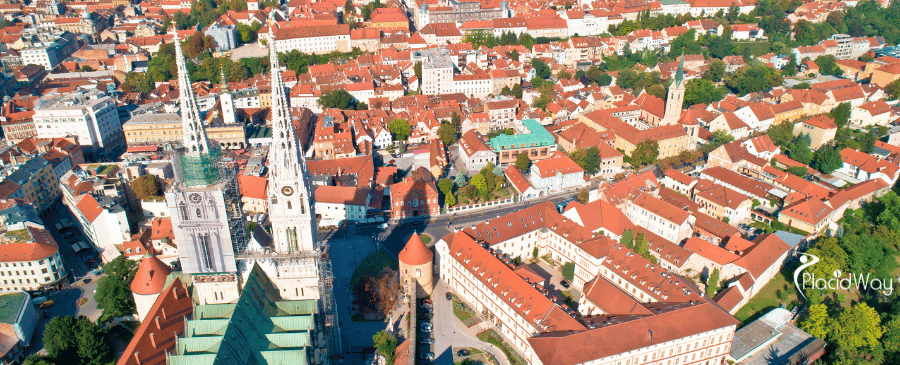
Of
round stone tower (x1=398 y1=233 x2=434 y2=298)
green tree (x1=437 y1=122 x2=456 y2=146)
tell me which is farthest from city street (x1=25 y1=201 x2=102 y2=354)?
green tree (x1=437 y1=122 x2=456 y2=146)

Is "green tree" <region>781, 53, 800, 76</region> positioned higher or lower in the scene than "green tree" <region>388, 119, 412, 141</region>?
higher

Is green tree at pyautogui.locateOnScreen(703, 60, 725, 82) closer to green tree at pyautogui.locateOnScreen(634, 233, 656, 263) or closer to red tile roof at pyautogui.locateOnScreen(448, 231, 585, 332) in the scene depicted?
green tree at pyautogui.locateOnScreen(634, 233, 656, 263)

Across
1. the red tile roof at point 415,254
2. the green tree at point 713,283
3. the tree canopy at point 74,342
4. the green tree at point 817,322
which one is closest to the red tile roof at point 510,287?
the red tile roof at point 415,254

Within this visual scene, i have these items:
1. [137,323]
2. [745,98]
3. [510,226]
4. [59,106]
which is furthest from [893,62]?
[59,106]

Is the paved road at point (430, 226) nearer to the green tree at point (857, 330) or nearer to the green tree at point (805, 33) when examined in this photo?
the green tree at point (857, 330)

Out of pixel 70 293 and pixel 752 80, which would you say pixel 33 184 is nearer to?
pixel 70 293

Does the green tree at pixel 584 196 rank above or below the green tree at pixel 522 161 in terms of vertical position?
below
